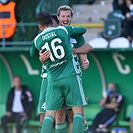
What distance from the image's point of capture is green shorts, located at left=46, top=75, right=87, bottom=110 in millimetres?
9820

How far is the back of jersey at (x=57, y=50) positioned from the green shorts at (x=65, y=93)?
3.4 inches

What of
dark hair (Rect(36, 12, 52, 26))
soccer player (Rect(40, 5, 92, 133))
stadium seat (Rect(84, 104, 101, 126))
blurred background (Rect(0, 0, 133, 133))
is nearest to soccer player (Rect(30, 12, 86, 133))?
dark hair (Rect(36, 12, 52, 26))

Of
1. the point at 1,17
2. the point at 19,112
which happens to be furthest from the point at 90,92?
the point at 1,17

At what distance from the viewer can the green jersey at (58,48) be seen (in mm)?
9688

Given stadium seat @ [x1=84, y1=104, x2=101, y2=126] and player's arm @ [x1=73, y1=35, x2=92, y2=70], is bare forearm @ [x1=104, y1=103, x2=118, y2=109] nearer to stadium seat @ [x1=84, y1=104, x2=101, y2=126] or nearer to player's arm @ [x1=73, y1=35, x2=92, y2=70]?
stadium seat @ [x1=84, y1=104, x2=101, y2=126]

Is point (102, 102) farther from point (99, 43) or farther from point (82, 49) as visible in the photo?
point (82, 49)

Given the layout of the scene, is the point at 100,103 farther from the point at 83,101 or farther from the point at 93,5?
the point at 83,101

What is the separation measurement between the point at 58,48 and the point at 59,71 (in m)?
0.34

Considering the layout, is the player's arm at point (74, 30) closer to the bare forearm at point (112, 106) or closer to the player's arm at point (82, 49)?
the player's arm at point (82, 49)

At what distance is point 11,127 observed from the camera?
1656 cm

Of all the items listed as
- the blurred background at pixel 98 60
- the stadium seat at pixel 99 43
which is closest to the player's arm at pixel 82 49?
the blurred background at pixel 98 60

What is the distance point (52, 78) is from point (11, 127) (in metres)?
6.86

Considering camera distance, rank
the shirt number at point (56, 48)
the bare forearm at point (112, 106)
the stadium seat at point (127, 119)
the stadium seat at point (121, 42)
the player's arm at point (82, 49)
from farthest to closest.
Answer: the stadium seat at point (127, 119) < the bare forearm at point (112, 106) < the stadium seat at point (121, 42) < the player's arm at point (82, 49) < the shirt number at point (56, 48)

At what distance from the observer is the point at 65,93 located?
9.88 m
